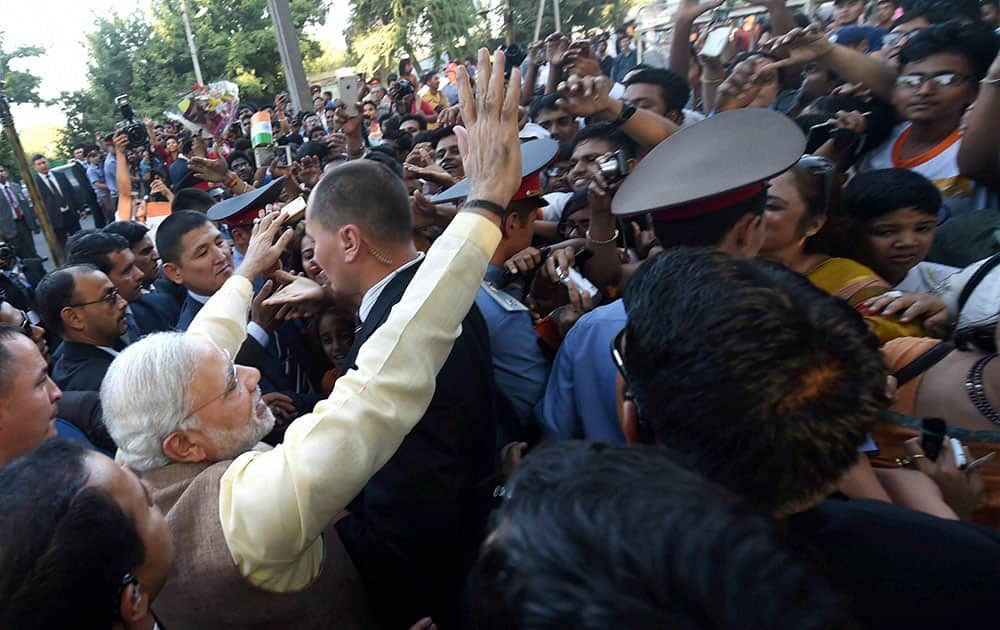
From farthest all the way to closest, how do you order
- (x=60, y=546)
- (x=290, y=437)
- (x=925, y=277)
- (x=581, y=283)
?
(x=581, y=283) → (x=925, y=277) → (x=290, y=437) → (x=60, y=546)

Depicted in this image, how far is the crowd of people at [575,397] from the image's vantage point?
669mm

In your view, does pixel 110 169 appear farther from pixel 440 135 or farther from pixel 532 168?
pixel 532 168

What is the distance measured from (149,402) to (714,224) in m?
1.57

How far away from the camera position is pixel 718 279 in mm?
944

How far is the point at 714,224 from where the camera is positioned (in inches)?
68.6

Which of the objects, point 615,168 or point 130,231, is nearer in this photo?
point 615,168

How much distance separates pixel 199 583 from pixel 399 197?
122 cm

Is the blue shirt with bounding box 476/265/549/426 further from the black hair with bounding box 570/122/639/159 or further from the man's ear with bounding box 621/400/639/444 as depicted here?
the black hair with bounding box 570/122/639/159

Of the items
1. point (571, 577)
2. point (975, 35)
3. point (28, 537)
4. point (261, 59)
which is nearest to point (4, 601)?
point (28, 537)

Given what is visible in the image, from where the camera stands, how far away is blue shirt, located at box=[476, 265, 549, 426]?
2.18m

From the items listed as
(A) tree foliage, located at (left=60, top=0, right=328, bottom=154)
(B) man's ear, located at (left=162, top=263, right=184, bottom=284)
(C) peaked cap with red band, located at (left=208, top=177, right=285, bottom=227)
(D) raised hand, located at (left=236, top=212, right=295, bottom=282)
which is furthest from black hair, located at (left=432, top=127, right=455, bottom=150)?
(A) tree foliage, located at (left=60, top=0, right=328, bottom=154)

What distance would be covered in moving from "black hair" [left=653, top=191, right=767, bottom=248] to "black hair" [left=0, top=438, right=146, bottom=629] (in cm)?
153

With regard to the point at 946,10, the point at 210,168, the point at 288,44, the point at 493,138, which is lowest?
the point at 210,168

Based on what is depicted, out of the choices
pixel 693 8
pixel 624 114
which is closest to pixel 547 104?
pixel 693 8
